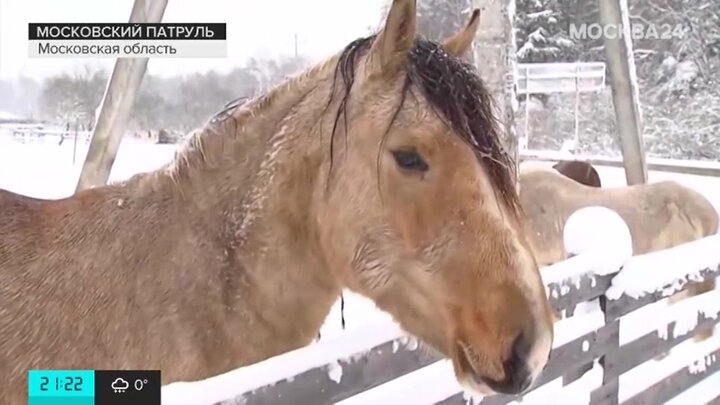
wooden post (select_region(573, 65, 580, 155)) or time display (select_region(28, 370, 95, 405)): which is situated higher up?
wooden post (select_region(573, 65, 580, 155))

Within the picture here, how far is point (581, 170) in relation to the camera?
2.72m

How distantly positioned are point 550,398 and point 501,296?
29.5 inches

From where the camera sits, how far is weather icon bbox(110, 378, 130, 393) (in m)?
0.65

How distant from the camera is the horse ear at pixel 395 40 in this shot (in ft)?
2.08

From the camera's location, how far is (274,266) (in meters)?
0.73

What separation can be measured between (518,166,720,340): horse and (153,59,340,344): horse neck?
5.66ft

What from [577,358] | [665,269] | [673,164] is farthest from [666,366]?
[673,164]

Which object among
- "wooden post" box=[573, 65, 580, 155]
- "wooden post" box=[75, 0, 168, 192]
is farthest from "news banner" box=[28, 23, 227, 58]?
"wooden post" box=[573, 65, 580, 155]

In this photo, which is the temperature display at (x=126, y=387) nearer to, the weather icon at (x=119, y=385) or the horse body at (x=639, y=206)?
the weather icon at (x=119, y=385)

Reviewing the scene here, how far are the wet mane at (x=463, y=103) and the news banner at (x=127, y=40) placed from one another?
177 millimetres

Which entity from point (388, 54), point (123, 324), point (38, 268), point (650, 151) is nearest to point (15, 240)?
point (38, 268)

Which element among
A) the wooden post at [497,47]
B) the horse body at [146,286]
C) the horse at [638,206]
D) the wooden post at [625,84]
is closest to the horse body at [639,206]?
the horse at [638,206]

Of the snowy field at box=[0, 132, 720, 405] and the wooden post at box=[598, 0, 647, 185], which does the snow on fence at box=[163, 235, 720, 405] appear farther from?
the wooden post at box=[598, 0, 647, 185]

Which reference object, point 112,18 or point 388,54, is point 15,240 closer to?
point 112,18
